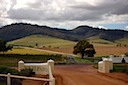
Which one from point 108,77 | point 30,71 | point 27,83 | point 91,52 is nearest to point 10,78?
point 27,83

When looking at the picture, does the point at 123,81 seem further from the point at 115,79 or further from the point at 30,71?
the point at 30,71

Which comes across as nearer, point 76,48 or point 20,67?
point 20,67

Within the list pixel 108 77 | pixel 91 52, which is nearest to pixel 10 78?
pixel 108 77

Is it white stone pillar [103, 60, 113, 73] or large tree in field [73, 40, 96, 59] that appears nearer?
white stone pillar [103, 60, 113, 73]

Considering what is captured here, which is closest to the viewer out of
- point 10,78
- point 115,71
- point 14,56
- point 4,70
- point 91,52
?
point 10,78

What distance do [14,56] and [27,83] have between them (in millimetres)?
64836

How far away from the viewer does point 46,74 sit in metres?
29.4

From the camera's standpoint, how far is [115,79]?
2881 cm

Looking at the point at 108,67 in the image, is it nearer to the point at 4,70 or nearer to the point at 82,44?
the point at 4,70

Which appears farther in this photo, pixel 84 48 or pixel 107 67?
pixel 84 48

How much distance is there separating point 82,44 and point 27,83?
224 ft

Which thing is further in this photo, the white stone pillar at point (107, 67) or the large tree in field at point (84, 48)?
the large tree in field at point (84, 48)

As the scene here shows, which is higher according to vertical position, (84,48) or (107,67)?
(84,48)

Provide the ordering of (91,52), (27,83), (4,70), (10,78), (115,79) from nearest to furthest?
(10,78), (27,83), (4,70), (115,79), (91,52)
